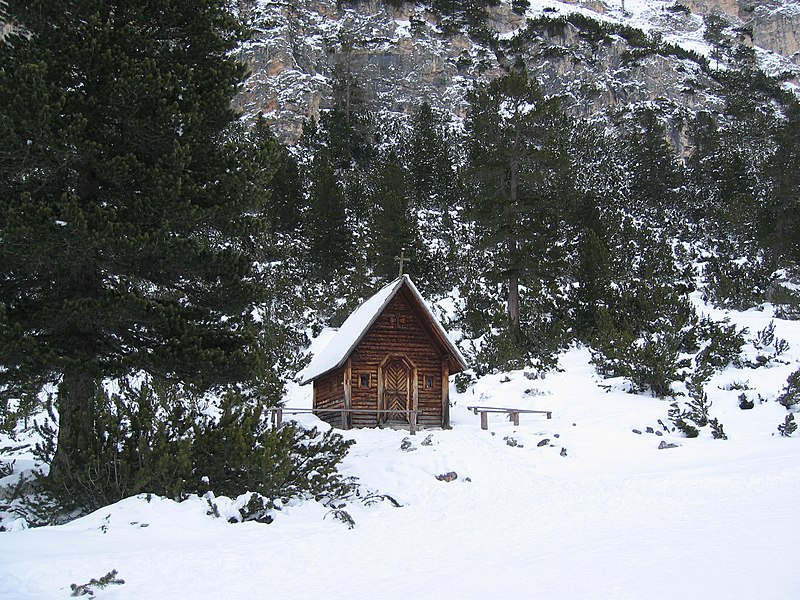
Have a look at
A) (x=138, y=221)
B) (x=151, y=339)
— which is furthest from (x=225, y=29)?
(x=151, y=339)

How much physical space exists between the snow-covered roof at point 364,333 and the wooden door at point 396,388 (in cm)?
171

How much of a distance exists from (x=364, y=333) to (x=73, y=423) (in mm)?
11363

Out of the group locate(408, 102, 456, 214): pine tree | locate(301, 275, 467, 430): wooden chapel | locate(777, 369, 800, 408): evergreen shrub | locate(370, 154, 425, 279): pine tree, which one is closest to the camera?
locate(777, 369, 800, 408): evergreen shrub

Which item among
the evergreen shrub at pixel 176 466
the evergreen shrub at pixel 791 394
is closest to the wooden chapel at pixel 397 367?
the evergreen shrub at pixel 791 394

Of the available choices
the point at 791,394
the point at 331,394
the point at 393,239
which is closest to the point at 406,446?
the point at 331,394

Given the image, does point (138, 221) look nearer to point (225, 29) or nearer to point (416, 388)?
point (225, 29)

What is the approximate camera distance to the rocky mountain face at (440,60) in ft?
253

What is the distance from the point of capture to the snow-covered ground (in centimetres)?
583

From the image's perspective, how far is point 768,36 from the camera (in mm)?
106500

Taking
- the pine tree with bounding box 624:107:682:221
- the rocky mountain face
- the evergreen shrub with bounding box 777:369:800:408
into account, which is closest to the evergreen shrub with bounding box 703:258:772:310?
the pine tree with bounding box 624:107:682:221

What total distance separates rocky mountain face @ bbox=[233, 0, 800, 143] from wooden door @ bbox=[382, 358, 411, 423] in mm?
54897

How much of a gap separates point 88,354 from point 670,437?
48.3ft

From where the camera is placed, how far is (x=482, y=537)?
8531mm

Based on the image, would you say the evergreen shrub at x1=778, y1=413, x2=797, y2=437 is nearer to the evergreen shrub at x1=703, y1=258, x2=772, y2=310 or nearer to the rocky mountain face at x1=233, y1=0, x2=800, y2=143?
the evergreen shrub at x1=703, y1=258, x2=772, y2=310
